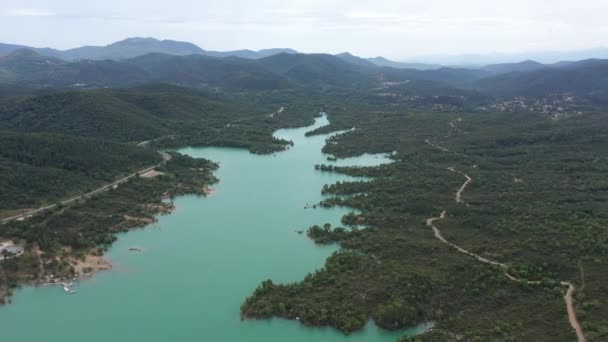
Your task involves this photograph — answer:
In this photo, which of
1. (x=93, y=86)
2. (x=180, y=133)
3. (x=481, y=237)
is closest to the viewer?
(x=481, y=237)

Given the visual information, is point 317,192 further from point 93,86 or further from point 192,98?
point 93,86

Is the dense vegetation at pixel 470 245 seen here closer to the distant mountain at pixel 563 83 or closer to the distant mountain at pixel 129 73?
the distant mountain at pixel 563 83

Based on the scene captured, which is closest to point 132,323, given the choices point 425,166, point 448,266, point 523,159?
point 448,266

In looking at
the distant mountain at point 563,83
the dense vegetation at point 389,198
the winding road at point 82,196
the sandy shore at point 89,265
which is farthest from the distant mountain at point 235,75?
the sandy shore at point 89,265

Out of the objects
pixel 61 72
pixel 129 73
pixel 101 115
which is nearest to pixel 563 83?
pixel 101 115

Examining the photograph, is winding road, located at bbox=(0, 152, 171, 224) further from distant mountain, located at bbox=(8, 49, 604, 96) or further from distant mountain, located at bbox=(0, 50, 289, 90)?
distant mountain, located at bbox=(0, 50, 289, 90)

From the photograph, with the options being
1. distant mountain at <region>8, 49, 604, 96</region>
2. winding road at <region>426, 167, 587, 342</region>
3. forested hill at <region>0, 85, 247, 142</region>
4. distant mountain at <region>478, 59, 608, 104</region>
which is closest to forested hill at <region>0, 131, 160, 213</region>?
forested hill at <region>0, 85, 247, 142</region>
